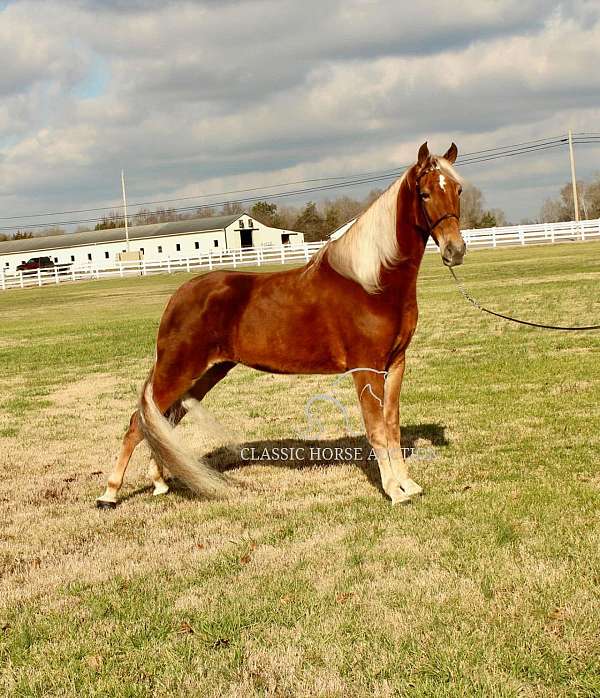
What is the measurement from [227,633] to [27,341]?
1936 cm

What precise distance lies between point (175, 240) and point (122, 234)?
9.47m

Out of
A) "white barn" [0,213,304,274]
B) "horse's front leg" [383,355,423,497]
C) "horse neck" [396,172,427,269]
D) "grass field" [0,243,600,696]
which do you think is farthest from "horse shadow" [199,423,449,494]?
"white barn" [0,213,304,274]

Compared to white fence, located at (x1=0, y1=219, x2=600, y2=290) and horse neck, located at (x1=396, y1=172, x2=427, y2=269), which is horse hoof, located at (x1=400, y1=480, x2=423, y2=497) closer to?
horse neck, located at (x1=396, y1=172, x2=427, y2=269)

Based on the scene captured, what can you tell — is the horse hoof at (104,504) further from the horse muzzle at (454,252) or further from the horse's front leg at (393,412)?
the horse muzzle at (454,252)

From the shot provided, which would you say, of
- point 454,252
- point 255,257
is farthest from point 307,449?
point 255,257

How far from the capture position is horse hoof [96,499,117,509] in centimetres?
660

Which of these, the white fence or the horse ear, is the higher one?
the white fence

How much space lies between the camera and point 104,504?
6.62 metres

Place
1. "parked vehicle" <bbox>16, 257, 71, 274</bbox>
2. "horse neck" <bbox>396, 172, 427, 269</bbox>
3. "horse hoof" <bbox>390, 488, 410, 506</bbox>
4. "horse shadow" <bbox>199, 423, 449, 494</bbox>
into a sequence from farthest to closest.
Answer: "parked vehicle" <bbox>16, 257, 71, 274</bbox> < "horse shadow" <bbox>199, 423, 449, 494</bbox> < "horse hoof" <bbox>390, 488, 410, 506</bbox> < "horse neck" <bbox>396, 172, 427, 269</bbox>

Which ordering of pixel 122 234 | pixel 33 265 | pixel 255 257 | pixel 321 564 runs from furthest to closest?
1. pixel 122 234
2. pixel 33 265
3. pixel 255 257
4. pixel 321 564

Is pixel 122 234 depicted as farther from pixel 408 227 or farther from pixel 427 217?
pixel 427 217

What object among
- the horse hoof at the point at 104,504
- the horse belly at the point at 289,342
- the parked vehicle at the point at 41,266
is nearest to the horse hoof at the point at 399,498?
the horse belly at the point at 289,342

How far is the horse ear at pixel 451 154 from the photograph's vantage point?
6.09 meters

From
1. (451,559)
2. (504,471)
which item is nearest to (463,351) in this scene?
(504,471)
